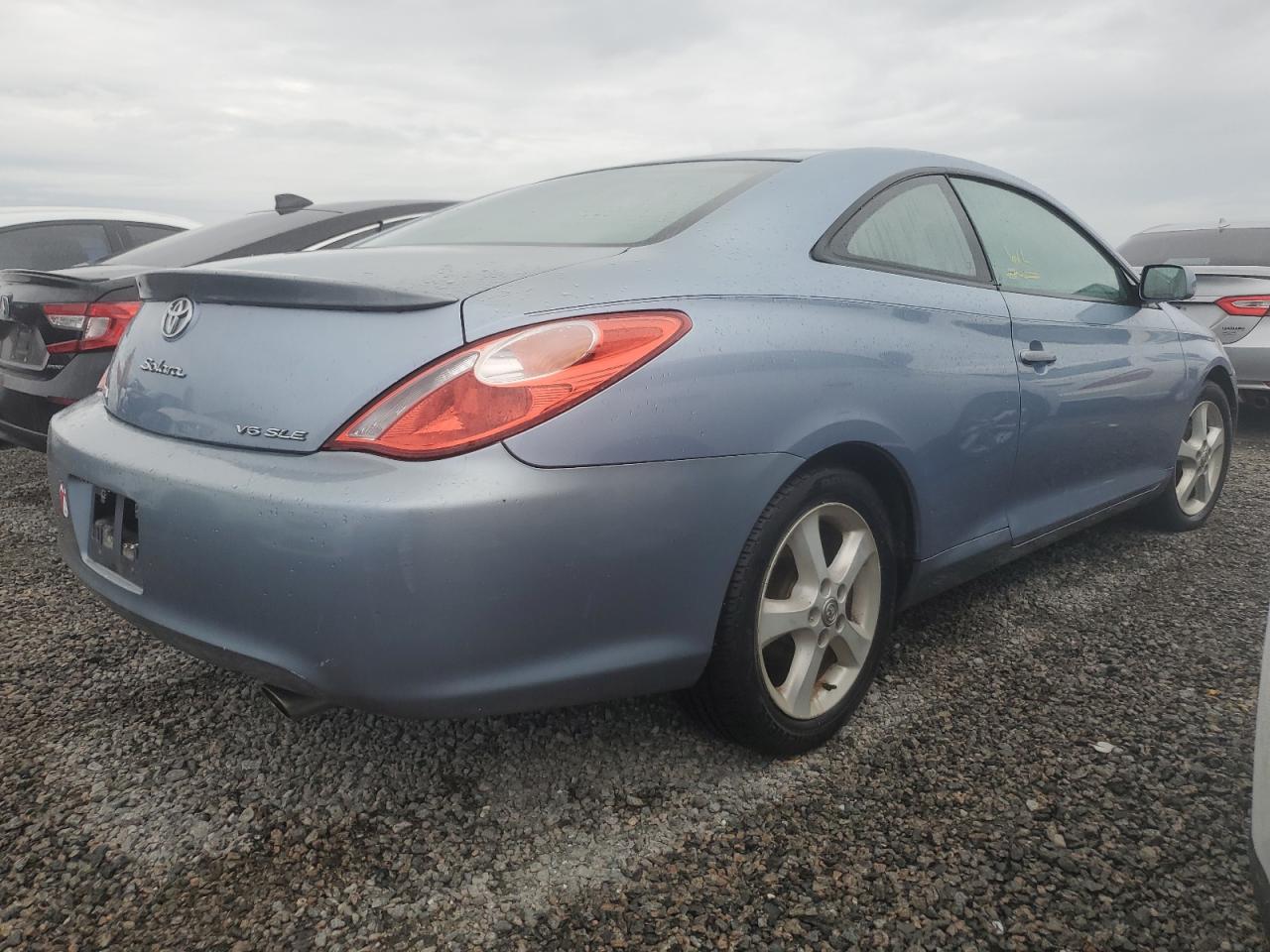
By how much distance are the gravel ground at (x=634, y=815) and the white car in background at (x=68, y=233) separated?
3.88 m

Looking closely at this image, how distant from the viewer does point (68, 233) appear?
604cm

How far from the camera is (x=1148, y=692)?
2512mm

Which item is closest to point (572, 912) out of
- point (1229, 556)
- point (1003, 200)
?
point (1003, 200)

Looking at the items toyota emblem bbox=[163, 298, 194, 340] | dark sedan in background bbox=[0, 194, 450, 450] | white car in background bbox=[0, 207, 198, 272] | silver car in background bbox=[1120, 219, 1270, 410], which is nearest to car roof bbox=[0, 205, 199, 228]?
white car in background bbox=[0, 207, 198, 272]

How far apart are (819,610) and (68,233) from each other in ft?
19.1

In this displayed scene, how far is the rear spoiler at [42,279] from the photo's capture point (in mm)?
3486

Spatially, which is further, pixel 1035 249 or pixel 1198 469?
pixel 1198 469

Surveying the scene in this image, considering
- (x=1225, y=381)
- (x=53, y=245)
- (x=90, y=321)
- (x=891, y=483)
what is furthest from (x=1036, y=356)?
(x=53, y=245)

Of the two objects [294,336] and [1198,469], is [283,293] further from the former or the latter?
[1198,469]

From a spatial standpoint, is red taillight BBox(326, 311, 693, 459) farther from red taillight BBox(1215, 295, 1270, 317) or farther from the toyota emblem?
red taillight BBox(1215, 295, 1270, 317)

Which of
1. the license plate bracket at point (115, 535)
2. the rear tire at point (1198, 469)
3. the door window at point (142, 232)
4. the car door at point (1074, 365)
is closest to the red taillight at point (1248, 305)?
the rear tire at point (1198, 469)

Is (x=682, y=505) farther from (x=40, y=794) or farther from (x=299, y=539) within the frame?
(x=40, y=794)

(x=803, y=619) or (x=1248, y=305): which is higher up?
(x=1248, y=305)

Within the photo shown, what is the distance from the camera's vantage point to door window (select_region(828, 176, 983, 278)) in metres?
2.30
